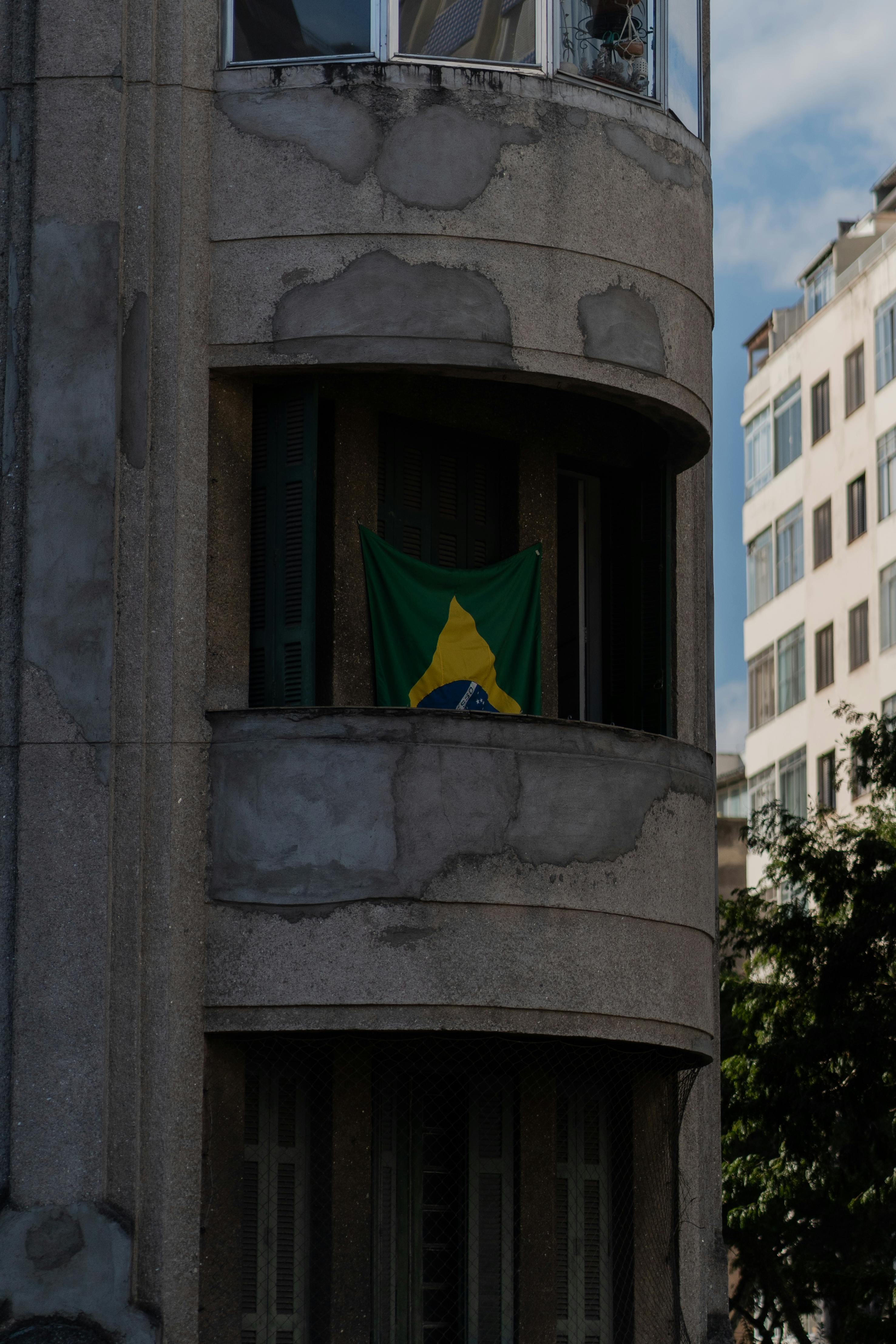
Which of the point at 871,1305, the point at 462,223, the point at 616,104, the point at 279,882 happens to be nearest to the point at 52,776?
the point at 279,882

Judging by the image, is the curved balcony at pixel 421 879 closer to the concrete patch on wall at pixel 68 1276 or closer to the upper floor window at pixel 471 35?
the concrete patch on wall at pixel 68 1276

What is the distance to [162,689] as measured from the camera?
15148mm

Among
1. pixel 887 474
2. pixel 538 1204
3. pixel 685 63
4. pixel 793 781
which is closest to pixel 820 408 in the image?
pixel 887 474

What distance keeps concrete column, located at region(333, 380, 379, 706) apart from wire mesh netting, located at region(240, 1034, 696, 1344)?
8.07 ft

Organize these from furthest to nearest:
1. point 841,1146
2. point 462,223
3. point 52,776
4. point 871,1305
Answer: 1. point 871,1305
2. point 841,1146
3. point 462,223
4. point 52,776

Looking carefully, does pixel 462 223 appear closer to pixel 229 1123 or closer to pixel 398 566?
pixel 398 566

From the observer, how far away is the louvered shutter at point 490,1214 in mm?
15812

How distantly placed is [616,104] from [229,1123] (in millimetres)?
7355

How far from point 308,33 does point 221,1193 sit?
25.0 ft

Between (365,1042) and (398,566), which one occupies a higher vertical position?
(398,566)

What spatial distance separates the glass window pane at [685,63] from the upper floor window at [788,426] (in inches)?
1809

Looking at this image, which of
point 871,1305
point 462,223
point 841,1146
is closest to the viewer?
point 462,223

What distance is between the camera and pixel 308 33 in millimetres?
16328

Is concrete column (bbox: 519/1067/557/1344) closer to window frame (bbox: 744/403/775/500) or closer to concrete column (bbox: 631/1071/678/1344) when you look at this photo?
concrete column (bbox: 631/1071/678/1344)
